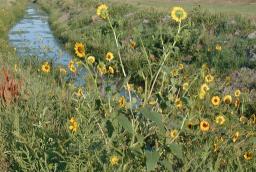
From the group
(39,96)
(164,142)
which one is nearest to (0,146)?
(39,96)

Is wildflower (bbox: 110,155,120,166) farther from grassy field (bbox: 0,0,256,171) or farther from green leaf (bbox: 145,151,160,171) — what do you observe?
green leaf (bbox: 145,151,160,171)

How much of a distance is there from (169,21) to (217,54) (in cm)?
662

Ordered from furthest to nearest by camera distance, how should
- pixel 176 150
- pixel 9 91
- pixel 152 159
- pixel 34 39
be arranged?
pixel 34 39 < pixel 9 91 < pixel 176 150 < pixel 152 159

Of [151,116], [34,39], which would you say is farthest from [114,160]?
[34,39]

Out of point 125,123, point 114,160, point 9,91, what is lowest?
point 9,91

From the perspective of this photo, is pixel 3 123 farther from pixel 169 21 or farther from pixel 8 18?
pixel 8 18

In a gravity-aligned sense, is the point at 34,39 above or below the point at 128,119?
below

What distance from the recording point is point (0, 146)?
16.8 feet

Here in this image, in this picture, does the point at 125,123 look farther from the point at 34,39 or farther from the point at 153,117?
the point at 34,39

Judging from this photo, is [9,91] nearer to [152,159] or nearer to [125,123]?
[125,123]

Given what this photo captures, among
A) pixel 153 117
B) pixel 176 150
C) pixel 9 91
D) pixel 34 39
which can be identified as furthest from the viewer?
pixel 34 39

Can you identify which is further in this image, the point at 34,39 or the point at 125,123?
the point at 34,39

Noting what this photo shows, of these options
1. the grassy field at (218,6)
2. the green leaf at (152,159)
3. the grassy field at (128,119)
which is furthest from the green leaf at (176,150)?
the grassy field at (218,6)


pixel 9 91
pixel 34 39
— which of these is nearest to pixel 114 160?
pixel 9 91
